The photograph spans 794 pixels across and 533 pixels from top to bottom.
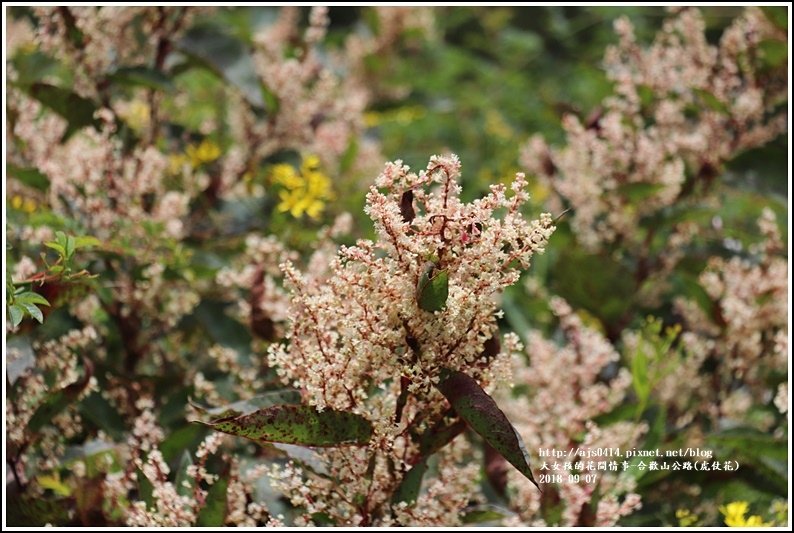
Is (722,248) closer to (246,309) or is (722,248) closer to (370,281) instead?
(246,309)

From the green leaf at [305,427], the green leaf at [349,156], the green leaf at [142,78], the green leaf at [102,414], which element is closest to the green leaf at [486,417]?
the green leaf at [305,427]

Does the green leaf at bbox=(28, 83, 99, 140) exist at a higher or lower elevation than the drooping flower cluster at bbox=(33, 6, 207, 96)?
lower

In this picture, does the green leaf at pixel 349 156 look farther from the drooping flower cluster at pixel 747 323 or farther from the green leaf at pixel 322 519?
the green leaf at pixel 322 519

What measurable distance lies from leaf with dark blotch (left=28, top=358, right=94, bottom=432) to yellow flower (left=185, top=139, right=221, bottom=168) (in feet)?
2.14

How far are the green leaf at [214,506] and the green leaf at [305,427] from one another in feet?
0.37

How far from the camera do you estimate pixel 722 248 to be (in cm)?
197

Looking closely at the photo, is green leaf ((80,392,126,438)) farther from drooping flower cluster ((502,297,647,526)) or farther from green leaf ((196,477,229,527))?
drooping flower cluster ((502,297,647,526))

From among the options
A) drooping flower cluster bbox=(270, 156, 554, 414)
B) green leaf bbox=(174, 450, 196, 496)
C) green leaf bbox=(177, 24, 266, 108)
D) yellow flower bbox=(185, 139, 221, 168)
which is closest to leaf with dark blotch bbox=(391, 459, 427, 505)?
drooping flower cluster bbox=(270, 156, 554, 414)

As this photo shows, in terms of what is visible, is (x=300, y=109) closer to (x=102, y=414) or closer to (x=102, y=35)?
(x=102, y=35)

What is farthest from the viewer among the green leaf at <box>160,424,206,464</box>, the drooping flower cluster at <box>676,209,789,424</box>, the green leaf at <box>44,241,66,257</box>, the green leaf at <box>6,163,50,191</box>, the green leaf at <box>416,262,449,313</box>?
the drooping flower cluster at <box>676,209,789,424</box>

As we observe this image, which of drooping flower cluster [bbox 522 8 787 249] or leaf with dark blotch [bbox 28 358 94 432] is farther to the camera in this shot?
drooping flower cluster [bbox 522 8 787 249]

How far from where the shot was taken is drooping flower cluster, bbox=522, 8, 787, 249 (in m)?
1.80

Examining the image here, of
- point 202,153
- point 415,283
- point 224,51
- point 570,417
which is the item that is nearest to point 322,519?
point 415,283

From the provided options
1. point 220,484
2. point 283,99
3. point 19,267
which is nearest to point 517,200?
point 220,484
